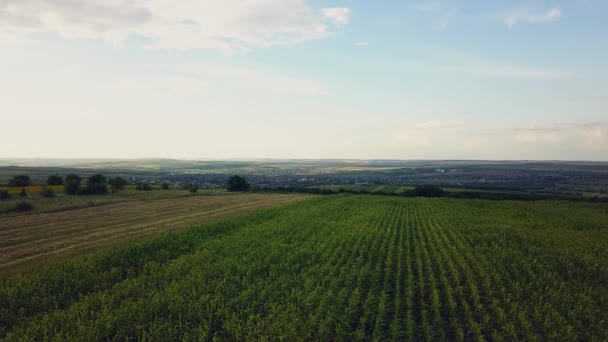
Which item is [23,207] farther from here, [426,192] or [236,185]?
[426,192]

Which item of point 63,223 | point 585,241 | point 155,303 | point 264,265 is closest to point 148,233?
point 63,223

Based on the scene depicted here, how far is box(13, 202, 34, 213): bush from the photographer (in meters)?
34.5

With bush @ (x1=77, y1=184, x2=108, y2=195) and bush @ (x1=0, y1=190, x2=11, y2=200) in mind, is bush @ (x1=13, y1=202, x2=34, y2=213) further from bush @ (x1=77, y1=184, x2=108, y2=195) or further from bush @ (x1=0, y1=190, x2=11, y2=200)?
bush @ (x1=77, y1=184, x2=108, y2=195)

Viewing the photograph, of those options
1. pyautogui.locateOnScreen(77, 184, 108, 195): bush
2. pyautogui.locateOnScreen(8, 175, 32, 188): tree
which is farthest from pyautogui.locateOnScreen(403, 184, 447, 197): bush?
pyautogui.locateOnScreen(8, 175, 32, 188): tree

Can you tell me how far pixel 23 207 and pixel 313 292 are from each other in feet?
115

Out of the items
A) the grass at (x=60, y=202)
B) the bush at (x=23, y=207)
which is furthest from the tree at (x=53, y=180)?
the bush at (x=23, y=207)

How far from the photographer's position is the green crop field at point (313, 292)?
10.7 meters

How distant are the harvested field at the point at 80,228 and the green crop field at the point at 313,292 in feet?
13.1

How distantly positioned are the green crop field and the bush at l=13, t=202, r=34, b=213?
72.0ft

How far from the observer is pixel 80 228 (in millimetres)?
27188

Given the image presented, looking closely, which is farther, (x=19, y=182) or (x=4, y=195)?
(x=19, y=182)

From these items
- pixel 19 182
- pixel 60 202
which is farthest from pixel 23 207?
pixel 19 182

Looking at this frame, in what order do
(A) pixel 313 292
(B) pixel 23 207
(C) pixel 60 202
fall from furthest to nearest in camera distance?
(C) pixel 60 202 → (B) pixel 23 207 → (A) pixel 313 292

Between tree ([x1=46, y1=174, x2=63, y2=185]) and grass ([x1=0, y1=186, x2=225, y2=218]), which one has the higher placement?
tree ([x1=46, y1=174, x2=63, y2=185])
